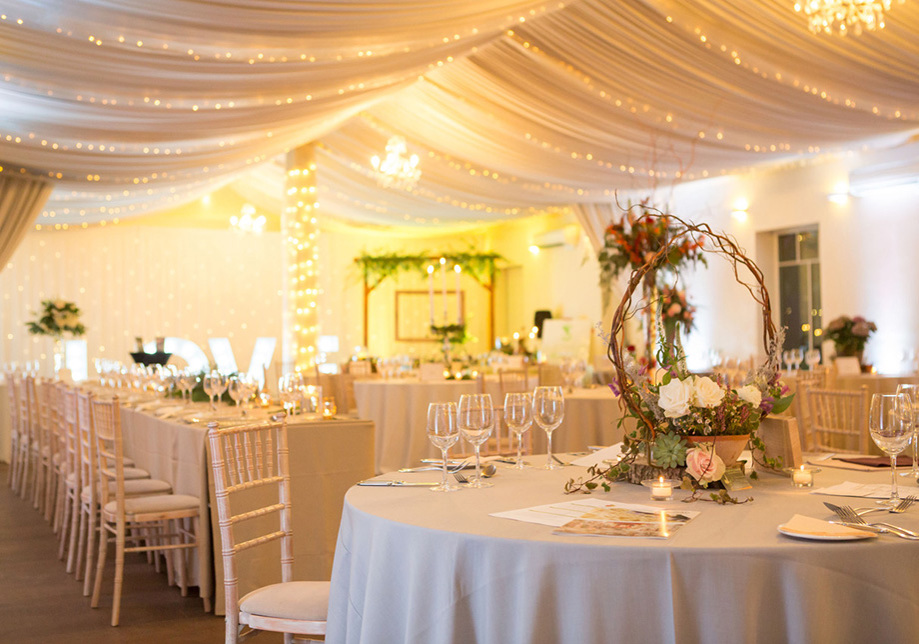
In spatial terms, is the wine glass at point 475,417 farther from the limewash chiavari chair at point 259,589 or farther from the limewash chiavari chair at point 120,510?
the limewash chiavari chair at point 120,510

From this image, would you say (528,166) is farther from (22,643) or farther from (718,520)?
(718,520)

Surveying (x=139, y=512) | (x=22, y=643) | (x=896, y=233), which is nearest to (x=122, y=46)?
(x=139, y=512)

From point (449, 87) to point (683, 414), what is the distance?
298 inches

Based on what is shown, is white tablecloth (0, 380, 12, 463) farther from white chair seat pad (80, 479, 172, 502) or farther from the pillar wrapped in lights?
white chair seat pad (80, 479, 172, 502)

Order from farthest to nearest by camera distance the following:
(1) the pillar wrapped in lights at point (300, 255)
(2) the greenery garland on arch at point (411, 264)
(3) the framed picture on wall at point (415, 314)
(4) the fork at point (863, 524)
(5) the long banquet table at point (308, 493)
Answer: (3) the framed picture on wall at point (415, 314) < (2) the greenery garland on arch at point (411, 264) < (1) the pillar wrapped in lights at point (300, 255) < (5) the long banquet table at point (308, 493) < (4) the fork at point (863, 524)

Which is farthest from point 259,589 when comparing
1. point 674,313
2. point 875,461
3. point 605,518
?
point 674,313

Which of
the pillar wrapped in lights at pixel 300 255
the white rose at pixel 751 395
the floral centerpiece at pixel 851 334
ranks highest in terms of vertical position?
the pillar wrapped in lights at pixel 300 255

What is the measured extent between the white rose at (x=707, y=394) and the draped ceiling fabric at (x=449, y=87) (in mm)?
3454

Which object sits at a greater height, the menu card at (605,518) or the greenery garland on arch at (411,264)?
the greenery garland on arch at (411,264)

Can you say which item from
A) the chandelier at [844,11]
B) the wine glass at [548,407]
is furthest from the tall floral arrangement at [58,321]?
the wine glass at [548,407]

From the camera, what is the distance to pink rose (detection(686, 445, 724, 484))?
8.13ft

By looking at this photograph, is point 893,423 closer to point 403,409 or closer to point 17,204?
point 403,409

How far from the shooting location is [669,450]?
2574 millimetres

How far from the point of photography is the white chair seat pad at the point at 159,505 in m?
4.60
